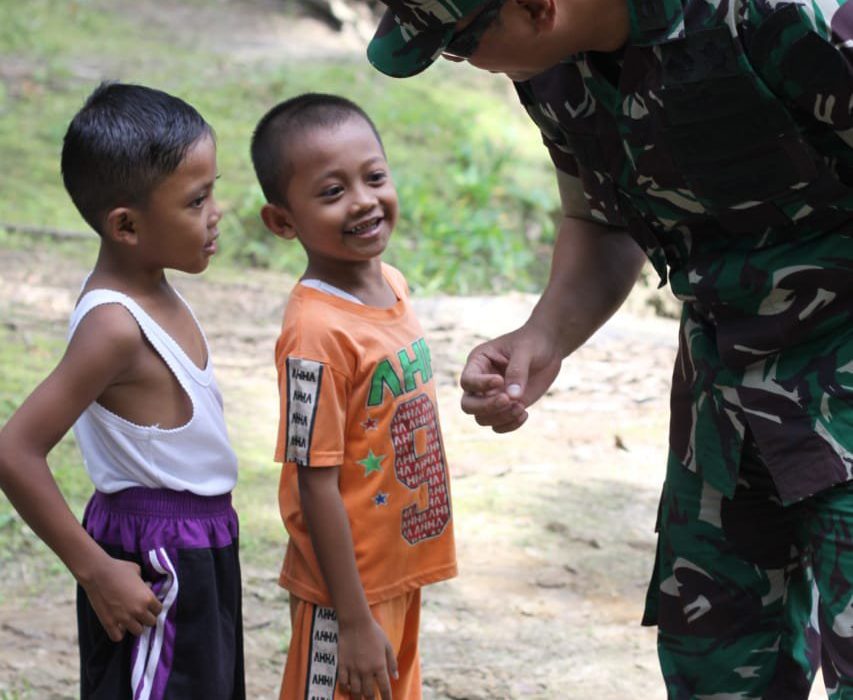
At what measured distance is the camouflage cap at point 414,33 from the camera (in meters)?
1.87

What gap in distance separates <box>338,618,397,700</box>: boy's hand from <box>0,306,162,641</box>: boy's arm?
0.34 meters

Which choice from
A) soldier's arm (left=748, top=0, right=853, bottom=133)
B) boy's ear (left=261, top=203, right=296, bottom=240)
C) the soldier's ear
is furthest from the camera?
boy's ear (left=261, top=203, right=296, bottom=240)

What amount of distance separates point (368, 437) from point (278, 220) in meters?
0.44

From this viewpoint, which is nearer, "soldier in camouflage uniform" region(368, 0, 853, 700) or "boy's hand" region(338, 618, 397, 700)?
"soldier in camouflage uniform" region(368, 0, 853, 700)

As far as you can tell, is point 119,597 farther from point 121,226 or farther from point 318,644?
point 121,226

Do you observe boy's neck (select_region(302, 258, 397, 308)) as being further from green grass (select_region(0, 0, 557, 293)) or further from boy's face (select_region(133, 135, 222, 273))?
green grass (select_region(0, 0, 557, 293))

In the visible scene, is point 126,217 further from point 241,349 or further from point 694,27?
point 241,349

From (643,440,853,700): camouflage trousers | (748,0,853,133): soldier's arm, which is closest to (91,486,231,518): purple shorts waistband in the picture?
(643,440,853,700): camouflage trousers

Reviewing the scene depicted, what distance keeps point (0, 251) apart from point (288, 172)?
4229 millimetres

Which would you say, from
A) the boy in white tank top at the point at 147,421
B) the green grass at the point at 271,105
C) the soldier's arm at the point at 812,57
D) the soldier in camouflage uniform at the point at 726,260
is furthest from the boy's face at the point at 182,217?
the green grass at the point at 271,105

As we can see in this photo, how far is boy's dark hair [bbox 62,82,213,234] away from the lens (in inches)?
91.4

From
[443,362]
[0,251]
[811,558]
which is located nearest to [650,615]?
[811,558]

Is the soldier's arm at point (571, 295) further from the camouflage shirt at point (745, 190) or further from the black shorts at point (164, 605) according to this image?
the black shorts at point (164, 605)

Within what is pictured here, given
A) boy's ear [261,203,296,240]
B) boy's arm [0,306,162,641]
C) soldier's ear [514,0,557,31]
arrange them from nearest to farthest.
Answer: soldier's ear [514,0,557,31] < boy's arm [0,306,162,641] < boy's ear [261,203,296,240]
